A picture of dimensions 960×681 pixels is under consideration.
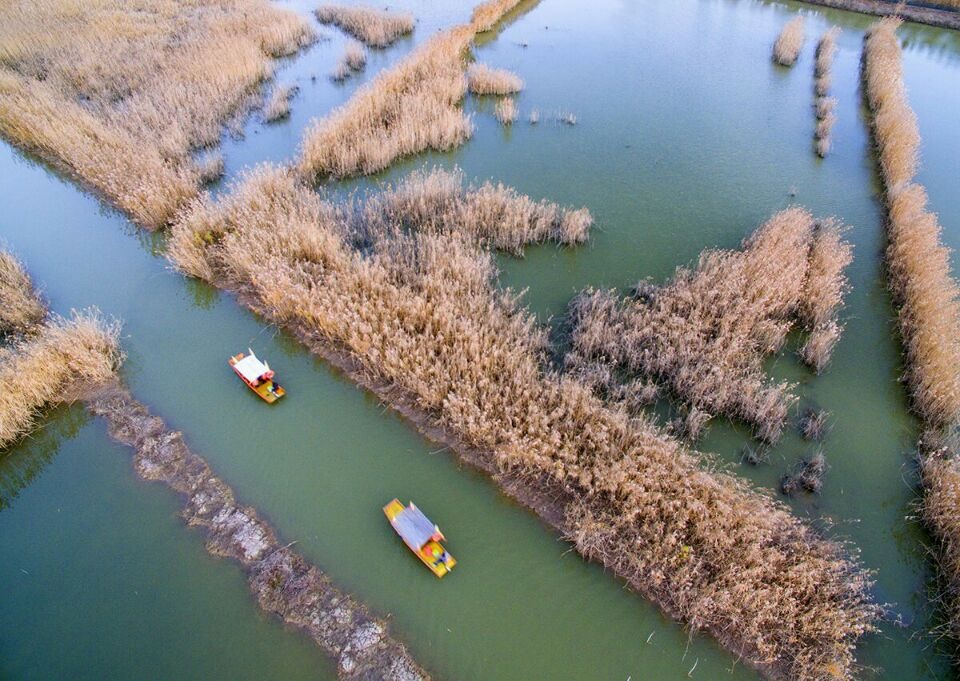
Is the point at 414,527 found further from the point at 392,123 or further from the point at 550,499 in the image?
the point at 392,123

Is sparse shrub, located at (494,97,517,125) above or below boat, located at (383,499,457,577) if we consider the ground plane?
above

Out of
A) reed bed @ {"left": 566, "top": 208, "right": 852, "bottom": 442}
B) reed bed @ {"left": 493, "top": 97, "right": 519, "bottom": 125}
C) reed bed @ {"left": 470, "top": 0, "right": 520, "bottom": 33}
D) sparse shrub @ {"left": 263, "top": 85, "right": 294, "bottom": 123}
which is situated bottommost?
reed bed @ {"left": 566, "top": 208, "right": 852, "bottom": 442}

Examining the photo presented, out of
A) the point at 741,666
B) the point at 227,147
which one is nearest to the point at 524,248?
the point at 741,666

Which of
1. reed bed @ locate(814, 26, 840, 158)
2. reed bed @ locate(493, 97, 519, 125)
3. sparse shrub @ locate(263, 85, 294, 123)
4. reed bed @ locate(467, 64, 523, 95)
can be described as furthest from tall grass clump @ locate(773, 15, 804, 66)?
sparse shrub @ locate(263, 85, 294, 123)

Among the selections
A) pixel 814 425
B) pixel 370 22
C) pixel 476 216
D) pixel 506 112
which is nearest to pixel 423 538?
pixel 814 425

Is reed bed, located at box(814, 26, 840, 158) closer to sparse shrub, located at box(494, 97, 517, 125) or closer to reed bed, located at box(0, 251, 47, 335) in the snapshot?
sparse shrub, located at box(494, 97, 517, 125)

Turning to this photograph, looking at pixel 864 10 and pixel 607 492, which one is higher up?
pixel 864 10

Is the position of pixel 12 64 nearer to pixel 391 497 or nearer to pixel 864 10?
pixel 391 497

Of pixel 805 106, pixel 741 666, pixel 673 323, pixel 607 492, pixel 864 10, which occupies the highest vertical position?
pixel 864 10
